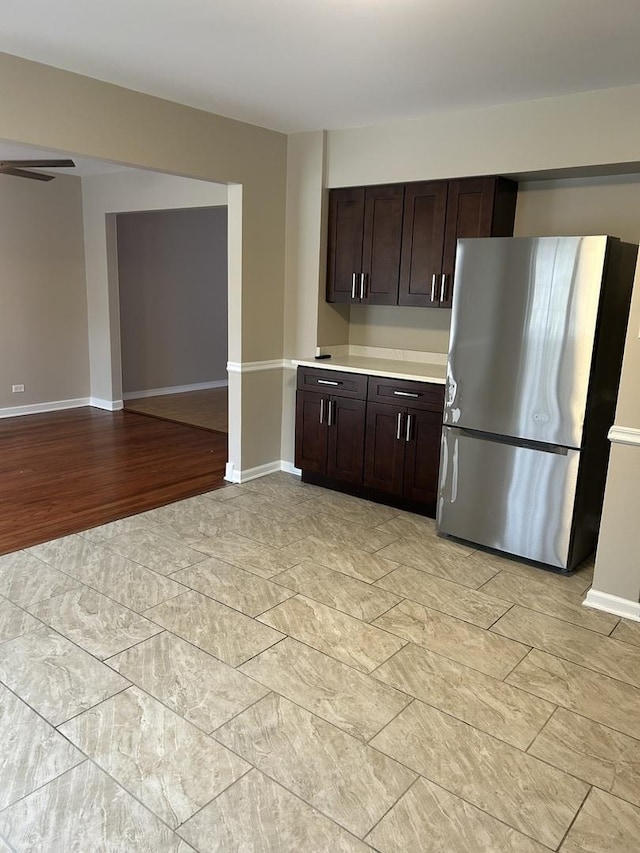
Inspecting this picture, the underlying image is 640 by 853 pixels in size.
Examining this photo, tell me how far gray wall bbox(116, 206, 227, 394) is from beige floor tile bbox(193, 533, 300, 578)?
15.2ft

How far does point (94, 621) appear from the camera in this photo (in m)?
2.86

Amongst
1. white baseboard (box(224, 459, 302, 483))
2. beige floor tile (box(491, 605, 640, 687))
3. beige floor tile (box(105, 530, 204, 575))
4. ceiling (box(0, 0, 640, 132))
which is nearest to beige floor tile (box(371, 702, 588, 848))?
beige floor tile (box(491, 605, 640, 687))

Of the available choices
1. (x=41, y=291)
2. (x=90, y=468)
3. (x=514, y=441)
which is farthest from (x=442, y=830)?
(x=41, y=291)

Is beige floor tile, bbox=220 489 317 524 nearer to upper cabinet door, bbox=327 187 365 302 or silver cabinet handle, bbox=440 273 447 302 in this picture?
upper cabinet door, bbox=327 187 365 302

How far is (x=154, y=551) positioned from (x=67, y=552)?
1.55 feet

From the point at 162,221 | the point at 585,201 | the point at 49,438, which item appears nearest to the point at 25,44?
the point at 585,201

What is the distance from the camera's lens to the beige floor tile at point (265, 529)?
381 centimetres

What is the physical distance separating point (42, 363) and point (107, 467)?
2.37 meters

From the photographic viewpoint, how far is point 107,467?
5137mm

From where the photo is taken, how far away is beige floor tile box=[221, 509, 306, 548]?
3.81 meters

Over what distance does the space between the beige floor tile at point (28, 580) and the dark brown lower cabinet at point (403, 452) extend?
2.07 metres

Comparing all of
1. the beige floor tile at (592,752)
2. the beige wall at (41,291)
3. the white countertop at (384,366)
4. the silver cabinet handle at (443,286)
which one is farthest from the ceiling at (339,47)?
the beige wall at (41,291)

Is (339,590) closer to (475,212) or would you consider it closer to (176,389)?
(475,212)

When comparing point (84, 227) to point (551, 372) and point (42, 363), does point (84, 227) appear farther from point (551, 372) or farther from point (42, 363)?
point (551, 372)
